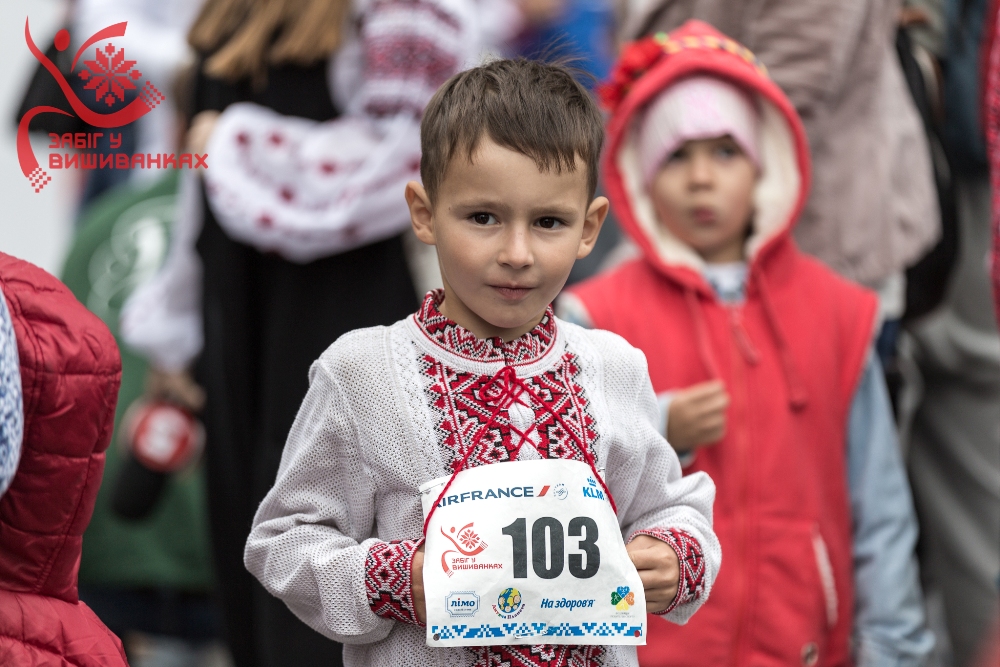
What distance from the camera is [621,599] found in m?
1.70

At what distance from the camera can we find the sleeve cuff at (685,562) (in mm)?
1790

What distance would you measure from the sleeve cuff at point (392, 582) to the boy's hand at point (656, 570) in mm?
305

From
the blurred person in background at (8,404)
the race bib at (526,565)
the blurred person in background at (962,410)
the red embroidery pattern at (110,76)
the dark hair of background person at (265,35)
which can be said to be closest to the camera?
the blurred person in background at (8,404)

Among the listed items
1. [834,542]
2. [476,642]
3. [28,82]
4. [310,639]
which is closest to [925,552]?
[834,542]

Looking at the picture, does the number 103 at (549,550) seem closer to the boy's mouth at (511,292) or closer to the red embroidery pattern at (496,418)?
the red embroidery pattern at (496,418)

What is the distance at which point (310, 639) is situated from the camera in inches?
99.7

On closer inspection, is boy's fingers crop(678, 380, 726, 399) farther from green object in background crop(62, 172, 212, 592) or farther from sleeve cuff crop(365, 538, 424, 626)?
green object in background crop(62, 172, 212, 592)

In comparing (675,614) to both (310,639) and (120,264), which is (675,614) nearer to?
(310,639)

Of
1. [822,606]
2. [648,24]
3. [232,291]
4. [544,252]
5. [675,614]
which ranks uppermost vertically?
[648,24]

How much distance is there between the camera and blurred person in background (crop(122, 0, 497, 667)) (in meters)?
2.80

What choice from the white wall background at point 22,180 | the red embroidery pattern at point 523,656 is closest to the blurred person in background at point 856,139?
the red embroidery pattern at point 523,656

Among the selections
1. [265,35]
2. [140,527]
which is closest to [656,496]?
[265,35]

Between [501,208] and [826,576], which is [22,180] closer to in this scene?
[826,576]

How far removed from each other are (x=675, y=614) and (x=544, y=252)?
22.9 inches
